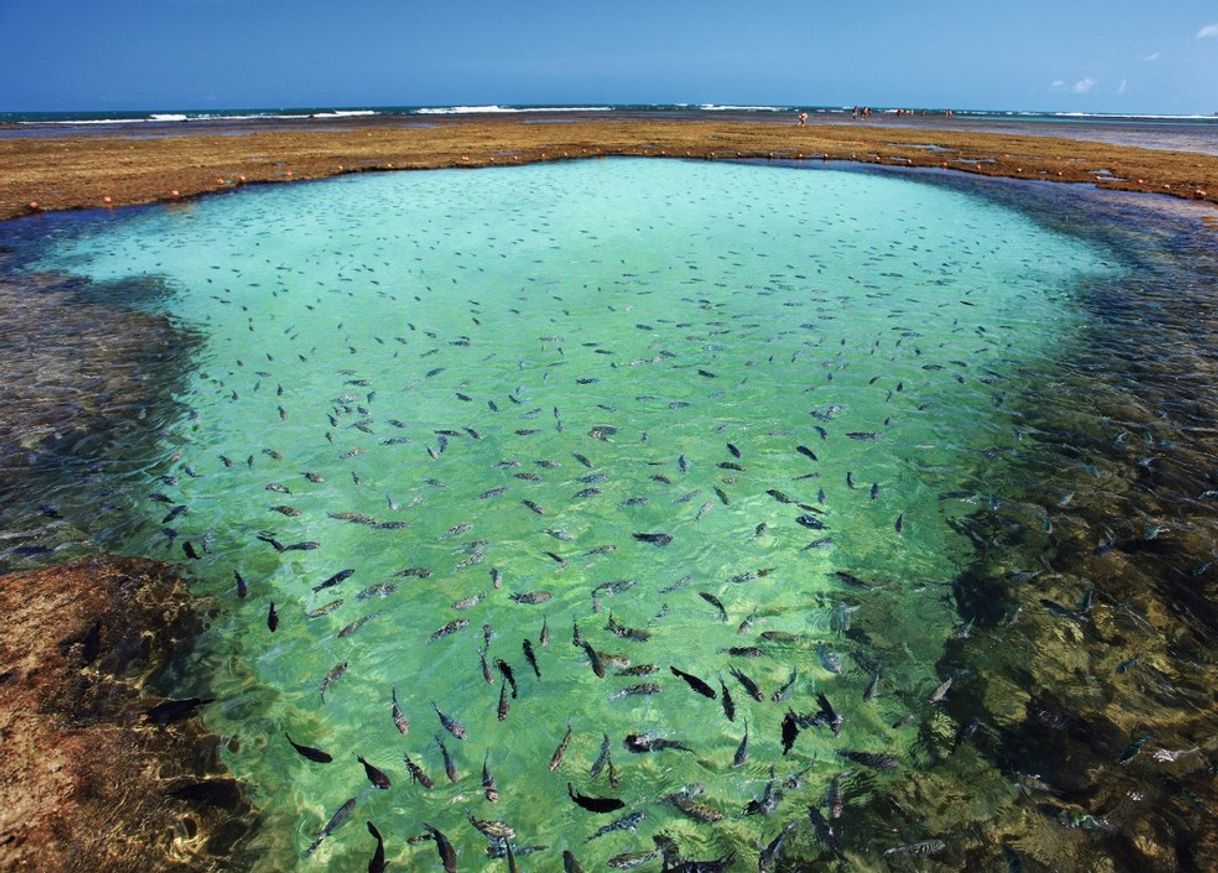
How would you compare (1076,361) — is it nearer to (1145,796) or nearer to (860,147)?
(1145,796)

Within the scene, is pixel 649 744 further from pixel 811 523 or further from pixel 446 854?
pixel 811 523

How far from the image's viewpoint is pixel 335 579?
753 centimetres

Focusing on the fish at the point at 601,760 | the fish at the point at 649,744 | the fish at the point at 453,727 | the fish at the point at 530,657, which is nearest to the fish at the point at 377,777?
the fish at the point at 453,727

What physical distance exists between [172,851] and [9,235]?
30.4m

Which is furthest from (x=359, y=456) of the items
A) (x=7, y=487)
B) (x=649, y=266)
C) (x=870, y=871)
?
(x=649, y=266)

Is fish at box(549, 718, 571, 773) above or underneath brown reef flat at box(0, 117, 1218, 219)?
underneath

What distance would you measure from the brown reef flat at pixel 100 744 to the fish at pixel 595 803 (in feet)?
9.37

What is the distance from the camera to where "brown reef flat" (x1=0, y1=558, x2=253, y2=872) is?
4824mm

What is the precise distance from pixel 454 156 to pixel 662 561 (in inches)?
1848

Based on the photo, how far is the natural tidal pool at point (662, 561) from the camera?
208 inches

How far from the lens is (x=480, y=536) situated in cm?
834

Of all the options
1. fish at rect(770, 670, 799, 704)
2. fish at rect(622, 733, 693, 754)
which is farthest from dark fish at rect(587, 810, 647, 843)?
fish at rect(770, 670, 799, 704)

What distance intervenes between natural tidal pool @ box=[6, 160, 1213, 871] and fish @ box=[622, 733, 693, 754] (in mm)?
31

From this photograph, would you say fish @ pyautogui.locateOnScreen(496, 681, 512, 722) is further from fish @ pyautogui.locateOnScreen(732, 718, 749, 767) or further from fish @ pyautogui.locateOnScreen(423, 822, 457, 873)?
fish @ pyautogui.locateOnScreen(732, 718, 749, 767)
